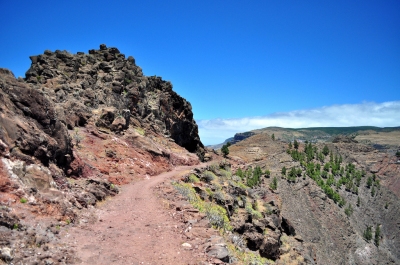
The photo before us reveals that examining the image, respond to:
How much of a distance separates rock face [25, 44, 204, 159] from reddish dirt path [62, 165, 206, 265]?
13.9 m

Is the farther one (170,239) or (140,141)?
(140,141)

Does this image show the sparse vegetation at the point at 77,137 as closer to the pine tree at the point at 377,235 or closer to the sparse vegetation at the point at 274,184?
the sparse vegetation at the point at 274,184

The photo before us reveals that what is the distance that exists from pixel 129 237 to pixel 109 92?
29.1m

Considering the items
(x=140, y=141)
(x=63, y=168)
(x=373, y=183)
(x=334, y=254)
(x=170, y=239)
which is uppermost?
(x=140, y=141)

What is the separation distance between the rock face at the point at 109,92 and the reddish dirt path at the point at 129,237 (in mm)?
13853

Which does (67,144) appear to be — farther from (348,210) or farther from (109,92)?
(348,210)

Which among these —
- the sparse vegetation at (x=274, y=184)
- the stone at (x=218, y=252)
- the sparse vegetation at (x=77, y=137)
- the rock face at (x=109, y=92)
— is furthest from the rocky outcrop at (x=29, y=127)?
the sparse vegetation at (x=274, y=184)

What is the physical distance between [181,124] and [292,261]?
114 feet

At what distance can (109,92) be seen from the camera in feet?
120

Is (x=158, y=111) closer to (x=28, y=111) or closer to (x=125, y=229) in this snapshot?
(x=28, y=111)

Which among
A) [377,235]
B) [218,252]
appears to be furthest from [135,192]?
[377,235]

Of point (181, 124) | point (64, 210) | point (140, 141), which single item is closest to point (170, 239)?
point (64, 210)

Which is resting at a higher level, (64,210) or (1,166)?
(1,166)

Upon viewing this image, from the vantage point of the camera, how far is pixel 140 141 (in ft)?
95.7
